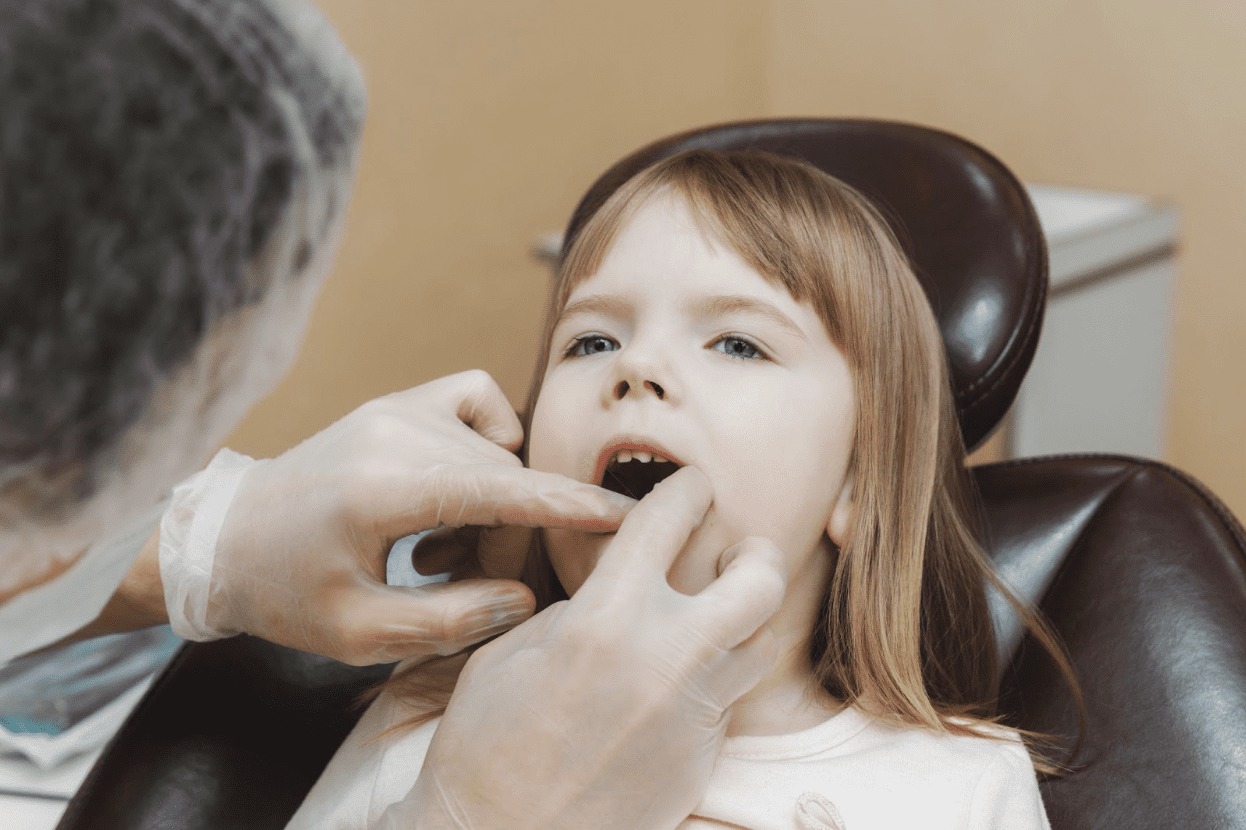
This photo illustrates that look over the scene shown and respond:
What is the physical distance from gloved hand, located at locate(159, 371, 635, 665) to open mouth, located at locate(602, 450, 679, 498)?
84mm

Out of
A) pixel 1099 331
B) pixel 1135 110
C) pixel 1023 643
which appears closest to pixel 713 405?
pixel 1023 643

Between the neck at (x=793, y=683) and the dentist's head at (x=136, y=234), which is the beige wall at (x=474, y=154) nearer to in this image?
the neck at (x=793, y=683)

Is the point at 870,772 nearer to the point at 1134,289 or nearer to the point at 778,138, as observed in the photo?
the point at 778,138

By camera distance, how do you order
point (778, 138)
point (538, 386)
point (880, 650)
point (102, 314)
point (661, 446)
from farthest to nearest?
point (778, 138), point (538, 386), point (880, 650), point (661, 446), point (102, 314)

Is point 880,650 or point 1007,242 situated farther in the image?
point 1007,242

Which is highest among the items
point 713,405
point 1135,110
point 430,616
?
point 1135,110

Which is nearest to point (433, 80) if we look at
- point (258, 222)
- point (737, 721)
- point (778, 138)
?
point (778, 138)

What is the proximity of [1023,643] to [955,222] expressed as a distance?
410mm

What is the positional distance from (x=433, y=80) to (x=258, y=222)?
4.52ft

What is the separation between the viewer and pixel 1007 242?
1.11 meters

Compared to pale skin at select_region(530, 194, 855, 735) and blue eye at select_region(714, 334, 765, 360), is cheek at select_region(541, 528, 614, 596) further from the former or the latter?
blue eye at select_region(714, 334, 765, 360)

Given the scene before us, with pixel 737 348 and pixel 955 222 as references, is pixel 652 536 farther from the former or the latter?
pixel 955 222

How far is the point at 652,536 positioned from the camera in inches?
28.9

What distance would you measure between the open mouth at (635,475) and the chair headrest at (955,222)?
33 cm
